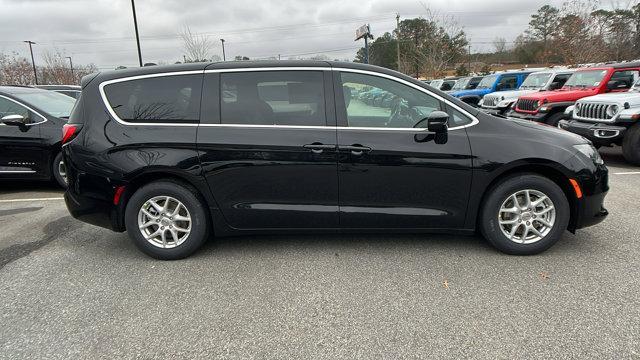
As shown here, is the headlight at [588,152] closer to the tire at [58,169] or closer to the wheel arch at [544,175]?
the wheel arch at [544,175]

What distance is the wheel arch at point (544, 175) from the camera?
12.3 ft

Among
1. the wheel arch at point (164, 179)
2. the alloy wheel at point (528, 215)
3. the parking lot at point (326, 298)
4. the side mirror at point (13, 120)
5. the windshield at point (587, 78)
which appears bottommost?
the parking lot at point (326, 298)

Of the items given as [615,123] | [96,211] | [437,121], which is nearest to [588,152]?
[437,121]

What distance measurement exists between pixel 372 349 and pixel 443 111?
212 cm

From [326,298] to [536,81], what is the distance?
556 inches

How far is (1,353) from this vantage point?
2.70m

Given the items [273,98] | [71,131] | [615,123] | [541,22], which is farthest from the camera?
[541,22]

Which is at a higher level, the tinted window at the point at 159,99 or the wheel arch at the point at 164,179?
the tinted window at the point at 159,99

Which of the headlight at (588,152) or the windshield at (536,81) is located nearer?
the headlight at (588,152)

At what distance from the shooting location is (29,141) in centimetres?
667

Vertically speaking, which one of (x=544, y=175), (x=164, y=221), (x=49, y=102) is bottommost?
(x=164, y=221)

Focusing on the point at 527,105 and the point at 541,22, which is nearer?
the point at 527,105

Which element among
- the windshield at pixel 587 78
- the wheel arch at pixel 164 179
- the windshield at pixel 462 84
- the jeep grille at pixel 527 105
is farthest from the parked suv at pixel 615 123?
the windshield at pixel 462 84

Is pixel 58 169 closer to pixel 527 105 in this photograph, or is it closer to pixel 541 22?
pixel 527 105
